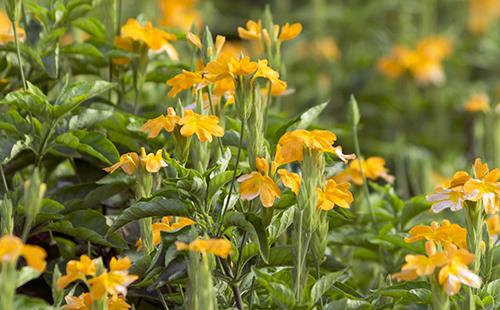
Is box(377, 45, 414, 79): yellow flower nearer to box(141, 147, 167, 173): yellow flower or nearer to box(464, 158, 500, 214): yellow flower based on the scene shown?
box(464, 158, 500, 214): yellow flower

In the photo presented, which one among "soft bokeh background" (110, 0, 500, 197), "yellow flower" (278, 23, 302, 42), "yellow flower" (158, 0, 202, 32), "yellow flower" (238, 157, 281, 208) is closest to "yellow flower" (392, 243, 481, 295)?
"yellow flower" (238, 157, 281, 208)

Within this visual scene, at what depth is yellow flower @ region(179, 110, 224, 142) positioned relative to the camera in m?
1.62

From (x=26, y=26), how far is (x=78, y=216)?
54 centimetres

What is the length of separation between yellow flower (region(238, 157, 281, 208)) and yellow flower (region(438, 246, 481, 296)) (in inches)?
11.6

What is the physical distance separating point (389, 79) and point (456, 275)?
3180 mm

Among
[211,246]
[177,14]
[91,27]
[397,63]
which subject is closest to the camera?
[211,246]

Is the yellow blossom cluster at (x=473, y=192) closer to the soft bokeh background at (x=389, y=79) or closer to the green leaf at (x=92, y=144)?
the green leaf at (x=92, y=144)

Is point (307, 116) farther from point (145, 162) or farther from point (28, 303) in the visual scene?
point (28, 303)

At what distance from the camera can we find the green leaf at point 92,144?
6.09 feet

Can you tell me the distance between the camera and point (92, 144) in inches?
75.5

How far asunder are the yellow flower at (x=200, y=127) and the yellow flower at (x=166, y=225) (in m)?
0.15

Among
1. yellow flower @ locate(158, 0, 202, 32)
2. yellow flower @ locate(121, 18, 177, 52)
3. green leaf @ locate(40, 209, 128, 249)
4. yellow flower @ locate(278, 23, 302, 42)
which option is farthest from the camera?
yellow flower @ locate(158, 0, 202, 32)

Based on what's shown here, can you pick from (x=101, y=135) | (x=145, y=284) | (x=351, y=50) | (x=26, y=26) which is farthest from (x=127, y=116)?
(x=351, y=50)

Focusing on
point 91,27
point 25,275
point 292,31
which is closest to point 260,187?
point 25,275
